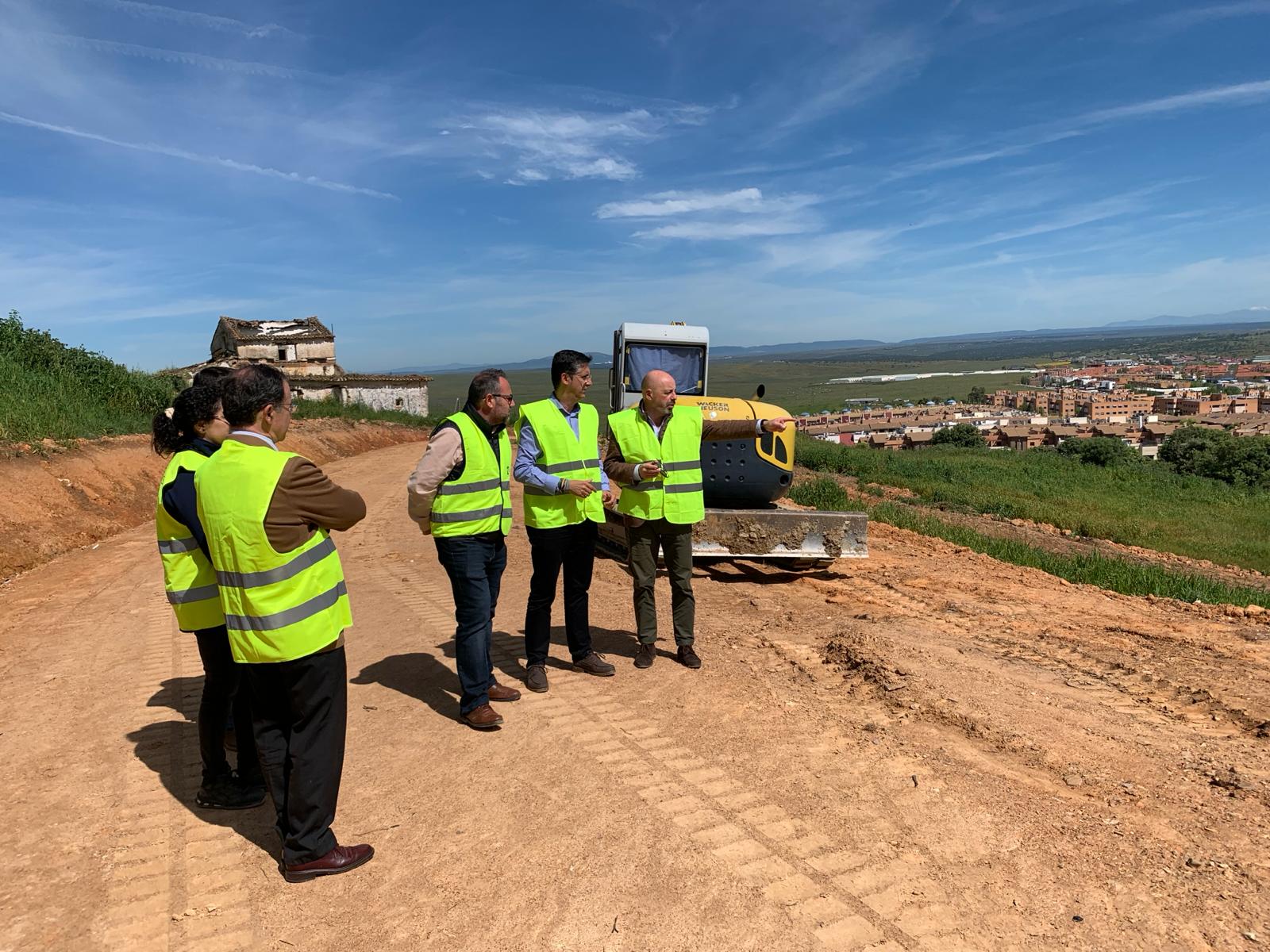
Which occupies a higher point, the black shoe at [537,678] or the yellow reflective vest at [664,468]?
the yellow reflective vest at [664,468]

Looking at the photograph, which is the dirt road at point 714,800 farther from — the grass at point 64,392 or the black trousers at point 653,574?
the grass at point 64,392

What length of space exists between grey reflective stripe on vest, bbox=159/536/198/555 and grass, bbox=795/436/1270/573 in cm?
1529

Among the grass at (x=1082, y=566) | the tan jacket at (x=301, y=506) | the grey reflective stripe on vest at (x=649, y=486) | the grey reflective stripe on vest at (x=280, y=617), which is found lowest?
the grass at (x=1082, y=566)

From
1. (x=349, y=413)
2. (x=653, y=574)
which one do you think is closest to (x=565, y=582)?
(x=653, y=574)

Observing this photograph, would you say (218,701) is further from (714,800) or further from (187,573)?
(714,800)

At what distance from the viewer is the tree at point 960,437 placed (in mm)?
34831

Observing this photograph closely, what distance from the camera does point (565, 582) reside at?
5.31m

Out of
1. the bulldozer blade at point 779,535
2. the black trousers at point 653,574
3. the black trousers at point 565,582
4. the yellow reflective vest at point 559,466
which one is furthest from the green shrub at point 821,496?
the yellow reflective vest at point 559,466

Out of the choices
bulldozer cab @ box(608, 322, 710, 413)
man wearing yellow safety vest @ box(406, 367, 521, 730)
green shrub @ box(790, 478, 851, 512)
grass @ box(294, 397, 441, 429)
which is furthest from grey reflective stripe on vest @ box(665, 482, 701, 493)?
grass @ box(294, 397, 441, 429)

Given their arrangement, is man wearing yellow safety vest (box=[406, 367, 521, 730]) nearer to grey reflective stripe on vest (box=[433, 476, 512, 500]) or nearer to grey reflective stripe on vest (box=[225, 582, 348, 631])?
grey reflective stripe on vest (box=[433, 476, 512, 500])

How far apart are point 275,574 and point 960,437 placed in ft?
119

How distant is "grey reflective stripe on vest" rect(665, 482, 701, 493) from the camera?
5.42 m

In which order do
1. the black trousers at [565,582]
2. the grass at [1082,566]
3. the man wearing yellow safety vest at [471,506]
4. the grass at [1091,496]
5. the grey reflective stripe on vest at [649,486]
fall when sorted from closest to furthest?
the man wearing yellow safety vest at [471,506]
the black trousers at [565,582]
the grey reflective stripe on vest at [649,486]
the grass at [1082,566]
the grass at [1091,496]

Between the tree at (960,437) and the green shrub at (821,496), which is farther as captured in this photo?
the tree at (960,437)
